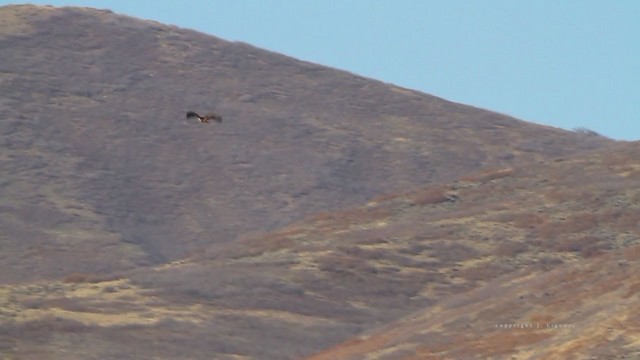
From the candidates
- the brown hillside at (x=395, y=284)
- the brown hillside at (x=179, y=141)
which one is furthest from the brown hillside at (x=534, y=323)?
the brown hillside at (x=179, y=141)

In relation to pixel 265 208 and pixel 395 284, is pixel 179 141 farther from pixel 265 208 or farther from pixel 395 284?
pixel 395 284

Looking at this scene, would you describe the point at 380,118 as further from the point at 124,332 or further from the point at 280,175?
the point at 124,332

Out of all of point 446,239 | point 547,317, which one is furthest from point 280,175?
point 547,317

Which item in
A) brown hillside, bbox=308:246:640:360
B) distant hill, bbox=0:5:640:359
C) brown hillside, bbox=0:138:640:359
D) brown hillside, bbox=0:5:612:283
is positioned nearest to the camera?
brown hillside, bbox=308:246:640:360

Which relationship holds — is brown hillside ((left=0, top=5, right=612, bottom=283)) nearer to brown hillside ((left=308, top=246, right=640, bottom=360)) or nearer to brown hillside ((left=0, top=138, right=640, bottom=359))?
brown hillside ((left=0, top=138, right=640, bottom=359))

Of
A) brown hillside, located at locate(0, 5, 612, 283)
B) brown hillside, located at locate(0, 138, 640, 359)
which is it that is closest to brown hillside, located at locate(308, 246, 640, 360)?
brown hillside, located at locate(0, 138, 640, 359)

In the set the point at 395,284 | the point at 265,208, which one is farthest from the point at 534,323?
the point at 265,208
